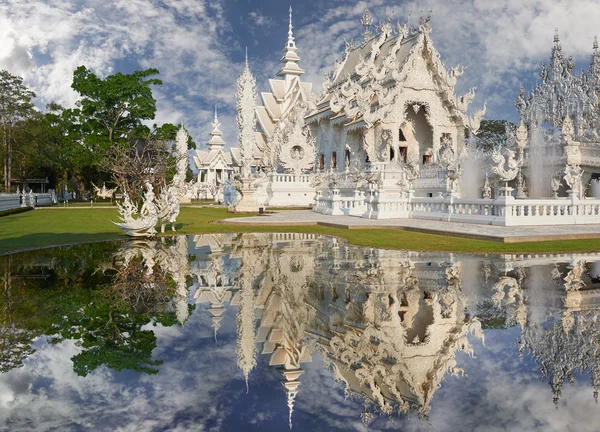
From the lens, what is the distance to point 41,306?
638 cm

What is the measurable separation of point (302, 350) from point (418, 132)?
3649 cm

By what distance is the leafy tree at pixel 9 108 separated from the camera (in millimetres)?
46969

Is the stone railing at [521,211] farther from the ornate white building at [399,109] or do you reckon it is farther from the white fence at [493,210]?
the ornate white building at [399,109]

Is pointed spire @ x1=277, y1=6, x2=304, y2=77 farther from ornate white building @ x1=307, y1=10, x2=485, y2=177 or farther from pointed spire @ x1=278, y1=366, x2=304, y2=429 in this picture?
pointed spire @ x1=278, y1=366, x2=304, y2=429

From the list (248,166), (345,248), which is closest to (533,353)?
(345,248)

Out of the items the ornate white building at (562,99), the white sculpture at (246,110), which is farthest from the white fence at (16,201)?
the ornate white building at (562,99)

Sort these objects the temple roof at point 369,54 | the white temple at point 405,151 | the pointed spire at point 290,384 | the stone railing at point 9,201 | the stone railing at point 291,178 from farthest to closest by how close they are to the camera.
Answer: the stone railing at point 291,178, the temple roof at point 369,54, the stone railing at point 9,201, the white temple at point 405,151, the pointed spire at point 290,384

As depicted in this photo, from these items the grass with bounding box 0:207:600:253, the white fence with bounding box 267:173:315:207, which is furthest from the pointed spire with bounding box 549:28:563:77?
the grass with bounding box 0:207:600:253

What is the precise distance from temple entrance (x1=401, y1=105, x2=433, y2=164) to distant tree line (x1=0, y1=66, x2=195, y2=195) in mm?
20402

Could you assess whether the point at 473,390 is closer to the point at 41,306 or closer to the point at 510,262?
the point at 41,306

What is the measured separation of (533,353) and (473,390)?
1089mm

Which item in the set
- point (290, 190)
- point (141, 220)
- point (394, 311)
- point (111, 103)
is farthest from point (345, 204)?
point (111, 103)

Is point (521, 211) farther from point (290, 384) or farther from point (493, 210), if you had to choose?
point (290, 384)

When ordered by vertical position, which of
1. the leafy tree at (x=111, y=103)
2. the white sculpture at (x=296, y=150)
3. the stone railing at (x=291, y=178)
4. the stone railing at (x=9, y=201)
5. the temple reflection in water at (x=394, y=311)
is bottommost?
the temple reflection in water at (x=394, y=311)
